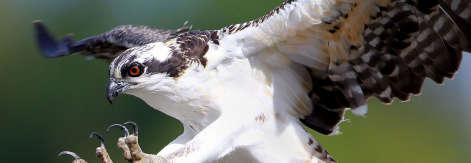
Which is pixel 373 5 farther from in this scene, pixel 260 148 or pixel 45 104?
pixel 45 104

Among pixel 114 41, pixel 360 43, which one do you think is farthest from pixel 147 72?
pixel 114 41

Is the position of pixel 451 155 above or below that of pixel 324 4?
below

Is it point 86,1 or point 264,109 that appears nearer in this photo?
point 264,109

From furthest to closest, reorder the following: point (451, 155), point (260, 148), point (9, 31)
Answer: point (9, 31), point (451, 155), point (260, 148)

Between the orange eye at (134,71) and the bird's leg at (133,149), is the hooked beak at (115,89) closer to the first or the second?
the orange eye at (134,71)

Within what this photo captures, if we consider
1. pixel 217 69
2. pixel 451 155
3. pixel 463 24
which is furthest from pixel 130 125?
pixel 451 155

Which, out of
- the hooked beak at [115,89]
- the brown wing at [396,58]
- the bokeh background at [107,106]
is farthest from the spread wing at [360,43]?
the bokeh background at [107,106]

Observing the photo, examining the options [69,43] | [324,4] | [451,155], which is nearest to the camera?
[324,4]
